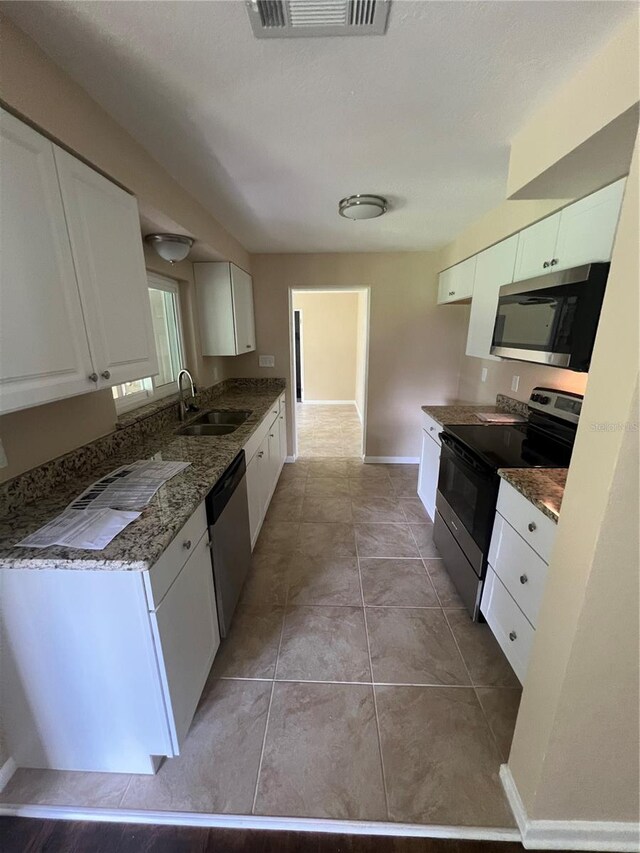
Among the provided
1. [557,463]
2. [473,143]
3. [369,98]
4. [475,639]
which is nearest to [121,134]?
[369,98]

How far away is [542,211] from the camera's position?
1.72 meters

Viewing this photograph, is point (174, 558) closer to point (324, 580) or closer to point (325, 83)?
point (324, 580)

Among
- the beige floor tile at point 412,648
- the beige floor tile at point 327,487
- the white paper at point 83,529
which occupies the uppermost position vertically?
the white paper at point 83,529

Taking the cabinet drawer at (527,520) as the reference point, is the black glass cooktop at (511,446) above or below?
above

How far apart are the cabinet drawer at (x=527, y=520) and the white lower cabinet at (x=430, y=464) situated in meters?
0.91

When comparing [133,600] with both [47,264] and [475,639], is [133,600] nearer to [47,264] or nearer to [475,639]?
[47,264]

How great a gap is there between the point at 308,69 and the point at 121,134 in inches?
32.6

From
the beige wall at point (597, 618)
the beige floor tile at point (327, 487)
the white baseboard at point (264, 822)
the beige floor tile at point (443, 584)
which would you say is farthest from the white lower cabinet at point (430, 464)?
the white baseboard at point (264, 822)

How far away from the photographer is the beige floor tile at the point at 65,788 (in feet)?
3.80

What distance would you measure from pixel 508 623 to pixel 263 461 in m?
1.86

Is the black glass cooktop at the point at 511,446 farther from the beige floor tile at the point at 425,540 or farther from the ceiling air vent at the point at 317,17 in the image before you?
the ceiling air vent at the point at 317,17

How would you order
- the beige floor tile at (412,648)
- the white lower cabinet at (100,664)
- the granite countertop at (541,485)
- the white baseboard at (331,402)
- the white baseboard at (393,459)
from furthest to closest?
the white baseboard at (331,402) < the white baseboard at (393,459) < the beige floor tile at (412,648) < the granite countertop at (541,485) < the white lower cabinet at (100,664)

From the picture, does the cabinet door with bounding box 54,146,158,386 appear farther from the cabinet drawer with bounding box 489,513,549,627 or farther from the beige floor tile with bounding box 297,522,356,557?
the cabinet drawer with bounding box 489,513,549,627

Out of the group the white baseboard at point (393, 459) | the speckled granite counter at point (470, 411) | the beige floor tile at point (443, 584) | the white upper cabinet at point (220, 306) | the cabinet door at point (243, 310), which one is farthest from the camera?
the white baseboard at point (393, 459)
